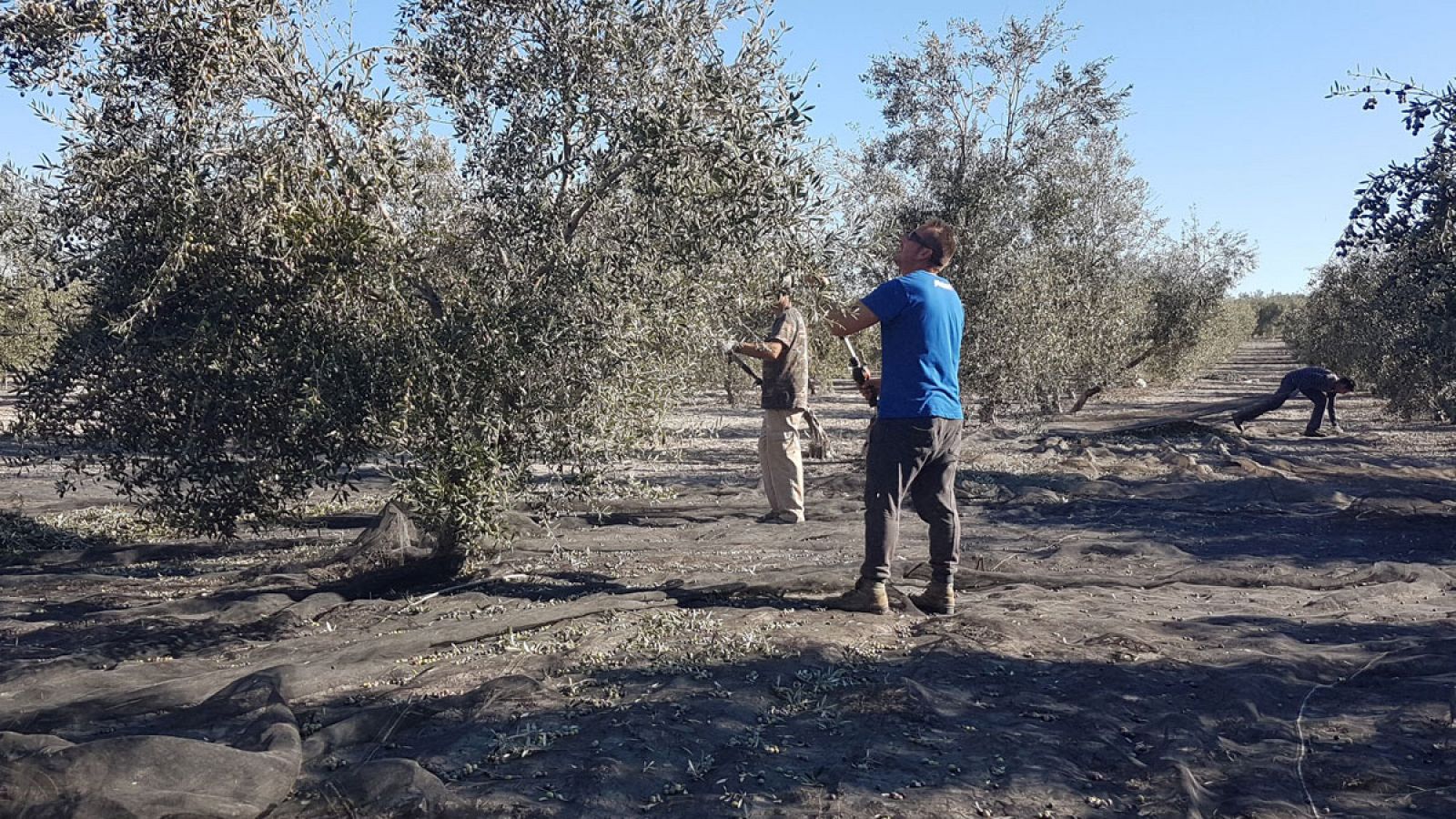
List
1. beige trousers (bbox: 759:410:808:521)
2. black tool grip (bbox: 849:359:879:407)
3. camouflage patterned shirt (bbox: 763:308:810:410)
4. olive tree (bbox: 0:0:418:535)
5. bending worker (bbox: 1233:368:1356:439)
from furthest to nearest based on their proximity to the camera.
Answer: bending worker (bbox: 1233:368:1356:439), beige trousers (bbox: 759:410:808:521), camouflage patterned shirt (bbox: 763:308:810:410), black tool grip (bbox: 849:359:879:407), olive tree (bbox: 0:0:418:535)

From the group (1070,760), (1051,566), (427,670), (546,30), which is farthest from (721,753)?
(1051,566)

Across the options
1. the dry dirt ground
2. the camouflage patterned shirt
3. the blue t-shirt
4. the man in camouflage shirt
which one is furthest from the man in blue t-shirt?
the camouflage patterned shirt

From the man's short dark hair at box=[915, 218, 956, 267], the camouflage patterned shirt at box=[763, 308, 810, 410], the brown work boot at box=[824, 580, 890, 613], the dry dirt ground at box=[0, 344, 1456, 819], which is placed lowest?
the dry dirt ground at box=[0, 344, 1456, 819]

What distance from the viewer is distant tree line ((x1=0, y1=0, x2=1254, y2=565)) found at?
5.56m

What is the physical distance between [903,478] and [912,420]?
1.03 ft

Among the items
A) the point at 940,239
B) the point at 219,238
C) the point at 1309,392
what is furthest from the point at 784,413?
the point at 1309,392

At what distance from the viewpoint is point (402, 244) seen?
5902mm

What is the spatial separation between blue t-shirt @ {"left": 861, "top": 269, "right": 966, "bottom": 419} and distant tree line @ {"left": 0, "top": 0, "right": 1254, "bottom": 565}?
31.2 inches

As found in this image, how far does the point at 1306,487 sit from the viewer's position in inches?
470

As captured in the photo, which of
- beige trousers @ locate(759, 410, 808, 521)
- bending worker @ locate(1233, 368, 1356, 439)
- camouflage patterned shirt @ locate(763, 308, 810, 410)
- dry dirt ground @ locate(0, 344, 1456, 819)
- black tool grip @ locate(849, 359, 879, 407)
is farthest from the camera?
bending worker @ locate(1233, 368, 1356, 439)

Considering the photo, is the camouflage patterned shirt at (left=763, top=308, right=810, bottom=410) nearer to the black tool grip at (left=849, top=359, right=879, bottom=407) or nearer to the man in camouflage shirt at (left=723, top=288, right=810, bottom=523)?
the man in camouflage shirt at (left=723, top=288, right=810, bottom=523)

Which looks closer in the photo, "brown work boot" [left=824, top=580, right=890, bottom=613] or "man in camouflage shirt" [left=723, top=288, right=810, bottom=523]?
"brown work boot" [left=824, top=580, right=890, bottom=613]

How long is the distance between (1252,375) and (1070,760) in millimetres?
48058

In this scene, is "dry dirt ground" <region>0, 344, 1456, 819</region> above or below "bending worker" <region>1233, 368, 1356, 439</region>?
below
